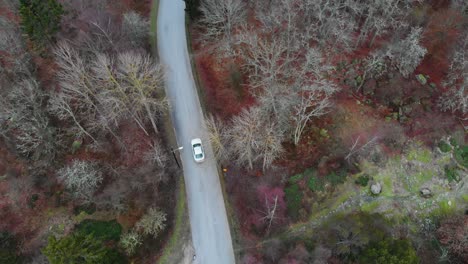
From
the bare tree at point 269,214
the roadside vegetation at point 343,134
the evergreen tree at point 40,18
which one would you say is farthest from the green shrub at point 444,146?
the evergreen tree at point 40,18

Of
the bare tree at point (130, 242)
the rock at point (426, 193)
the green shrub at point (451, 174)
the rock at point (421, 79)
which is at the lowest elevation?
the rock at point (426, 193)

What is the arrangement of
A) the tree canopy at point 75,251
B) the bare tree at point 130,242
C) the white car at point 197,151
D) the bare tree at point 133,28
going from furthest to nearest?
the bare tree at point 133,28, the white car at point 197,151, the bare tree at point 130,242, the tree canopy at point 75,251

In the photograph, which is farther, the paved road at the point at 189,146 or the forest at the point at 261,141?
the paved road at the point at 189,146

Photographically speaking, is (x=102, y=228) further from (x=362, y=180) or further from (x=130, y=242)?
(x=362, y=180)

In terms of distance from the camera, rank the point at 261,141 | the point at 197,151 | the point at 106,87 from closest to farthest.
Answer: the point at 261,141
the point at 106,87
the point at 197,151

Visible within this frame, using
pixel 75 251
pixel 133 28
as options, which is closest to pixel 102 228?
pixel 75 251

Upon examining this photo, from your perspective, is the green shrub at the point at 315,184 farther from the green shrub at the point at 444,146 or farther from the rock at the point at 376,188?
the green shrub at the point at 444,146

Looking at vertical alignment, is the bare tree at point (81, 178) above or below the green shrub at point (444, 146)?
above
